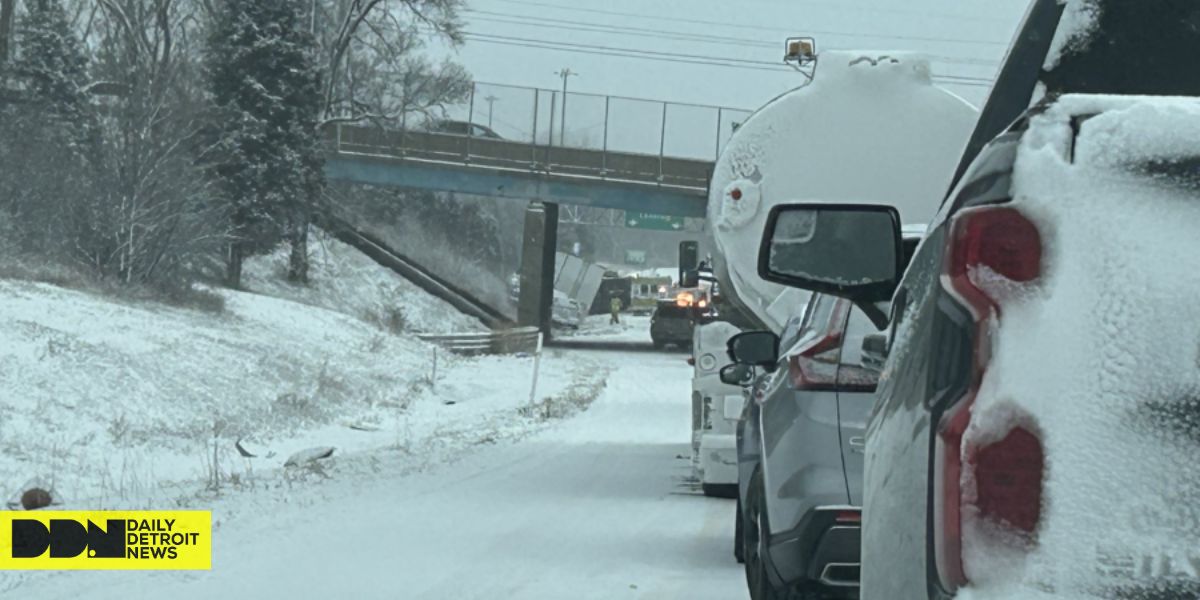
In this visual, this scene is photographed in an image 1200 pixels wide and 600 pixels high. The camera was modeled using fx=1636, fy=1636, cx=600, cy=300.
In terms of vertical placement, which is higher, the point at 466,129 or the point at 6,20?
the point at 6,20

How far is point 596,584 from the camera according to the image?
9.03 meters

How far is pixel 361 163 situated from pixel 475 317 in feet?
24.2

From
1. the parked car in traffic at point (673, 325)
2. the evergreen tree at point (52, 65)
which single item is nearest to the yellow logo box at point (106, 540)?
the evergreen tree at point (52, 65)

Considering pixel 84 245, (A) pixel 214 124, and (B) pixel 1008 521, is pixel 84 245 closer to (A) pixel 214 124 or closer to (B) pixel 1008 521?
(A) pixel 214 124


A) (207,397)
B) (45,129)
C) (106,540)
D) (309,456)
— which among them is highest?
(45,129)

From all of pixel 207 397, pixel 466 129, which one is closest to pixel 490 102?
pixel 466 129

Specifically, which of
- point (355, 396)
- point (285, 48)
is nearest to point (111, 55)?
point (285, 48)

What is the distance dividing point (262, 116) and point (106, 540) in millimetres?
38168

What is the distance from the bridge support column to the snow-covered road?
43.5 metres

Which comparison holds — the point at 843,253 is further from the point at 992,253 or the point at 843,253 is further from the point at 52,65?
the point at 52,65

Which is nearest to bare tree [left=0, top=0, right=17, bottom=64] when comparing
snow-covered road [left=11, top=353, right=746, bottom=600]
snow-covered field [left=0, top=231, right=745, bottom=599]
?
snow-covered field [left=0, top=231, right=745, bottom=599]

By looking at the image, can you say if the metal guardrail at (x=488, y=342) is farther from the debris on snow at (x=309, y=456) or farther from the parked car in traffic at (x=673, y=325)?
the debris on snow at (x=309, y=456)

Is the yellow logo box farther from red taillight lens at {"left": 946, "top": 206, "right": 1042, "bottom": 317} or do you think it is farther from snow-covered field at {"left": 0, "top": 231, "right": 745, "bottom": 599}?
red taillight lens at {"left": 946, "top": 206, "right": 1042, "bottom": 317}

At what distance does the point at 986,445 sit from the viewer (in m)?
2.51
